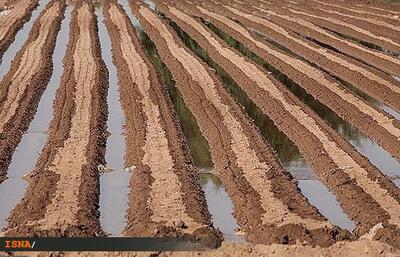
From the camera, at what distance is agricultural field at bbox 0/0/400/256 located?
9805 mm

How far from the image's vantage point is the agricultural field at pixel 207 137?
9.80 m

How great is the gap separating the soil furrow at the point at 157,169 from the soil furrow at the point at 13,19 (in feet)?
23.3

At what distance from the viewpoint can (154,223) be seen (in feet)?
31.5

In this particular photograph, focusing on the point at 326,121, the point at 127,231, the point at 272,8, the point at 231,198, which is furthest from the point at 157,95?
the point at 272,8

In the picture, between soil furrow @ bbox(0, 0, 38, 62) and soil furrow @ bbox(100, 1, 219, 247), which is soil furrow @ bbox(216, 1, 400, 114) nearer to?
soil furrow @ bbox(100, 1, 219, 247)

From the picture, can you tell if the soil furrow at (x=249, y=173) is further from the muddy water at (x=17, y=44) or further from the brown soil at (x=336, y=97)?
the muddy water at (x=17, y=44)

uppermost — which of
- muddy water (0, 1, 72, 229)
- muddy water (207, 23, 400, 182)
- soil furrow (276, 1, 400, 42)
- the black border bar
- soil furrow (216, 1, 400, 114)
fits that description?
the black border bar

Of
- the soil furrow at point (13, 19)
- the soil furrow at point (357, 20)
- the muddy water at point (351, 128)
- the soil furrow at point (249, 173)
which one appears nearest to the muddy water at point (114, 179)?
the soil furrow at point (249, 173)

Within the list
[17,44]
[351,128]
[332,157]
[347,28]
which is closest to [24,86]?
[17,44]

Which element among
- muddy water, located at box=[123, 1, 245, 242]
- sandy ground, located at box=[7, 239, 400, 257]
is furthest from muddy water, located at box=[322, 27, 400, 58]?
sandy ground, located at box=[7, 239, 400, 257]

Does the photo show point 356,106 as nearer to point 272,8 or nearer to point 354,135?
point 354,135

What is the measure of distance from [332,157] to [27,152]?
5911 mm

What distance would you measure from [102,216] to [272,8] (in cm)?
2395

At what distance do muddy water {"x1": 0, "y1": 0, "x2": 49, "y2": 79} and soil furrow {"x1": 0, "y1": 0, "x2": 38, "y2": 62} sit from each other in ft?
0.52
